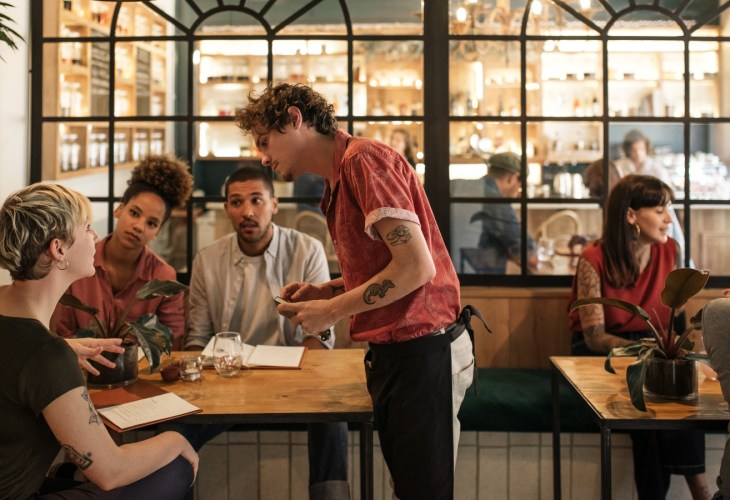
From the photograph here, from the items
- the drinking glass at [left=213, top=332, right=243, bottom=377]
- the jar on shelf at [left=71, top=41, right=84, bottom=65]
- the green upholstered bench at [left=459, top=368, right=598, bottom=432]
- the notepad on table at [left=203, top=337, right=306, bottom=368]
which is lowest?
the green upholstered bench at [left=459, top=368, right=598, bottom=432]

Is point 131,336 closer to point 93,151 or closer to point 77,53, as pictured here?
point 93,151

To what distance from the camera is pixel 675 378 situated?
Result: 208 cm

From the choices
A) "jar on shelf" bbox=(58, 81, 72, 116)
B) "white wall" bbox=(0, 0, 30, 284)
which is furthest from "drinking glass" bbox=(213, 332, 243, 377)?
"jar on shelf" bbox=(58, 81, 72, 116)

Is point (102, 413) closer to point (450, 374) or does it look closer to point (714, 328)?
point (450, 374)

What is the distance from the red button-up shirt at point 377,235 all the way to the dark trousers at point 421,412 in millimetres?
48

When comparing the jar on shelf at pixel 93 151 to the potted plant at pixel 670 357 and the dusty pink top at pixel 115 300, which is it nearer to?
the dusty pink top at pixel 115 300

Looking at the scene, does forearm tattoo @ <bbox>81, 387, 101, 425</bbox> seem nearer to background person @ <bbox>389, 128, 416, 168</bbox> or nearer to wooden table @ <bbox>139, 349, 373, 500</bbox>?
wooden table @ <bbox>139, 349, 373, 500</bbox>

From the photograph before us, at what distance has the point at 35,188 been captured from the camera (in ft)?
5.51

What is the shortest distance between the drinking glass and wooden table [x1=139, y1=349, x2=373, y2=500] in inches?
1.1

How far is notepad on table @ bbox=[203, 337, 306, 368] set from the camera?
7.89 feet

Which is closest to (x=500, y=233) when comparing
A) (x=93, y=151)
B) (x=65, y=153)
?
(x=93, y=151)

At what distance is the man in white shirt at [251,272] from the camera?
305 centimetres

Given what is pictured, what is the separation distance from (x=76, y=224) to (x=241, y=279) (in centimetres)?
143

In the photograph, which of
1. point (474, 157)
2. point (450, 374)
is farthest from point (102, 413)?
point (474, 157)
